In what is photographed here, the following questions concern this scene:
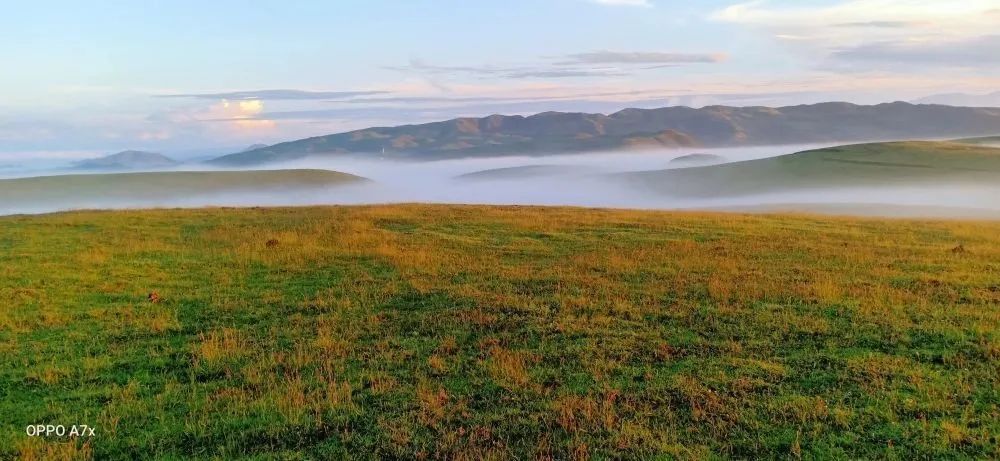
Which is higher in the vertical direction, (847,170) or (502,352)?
(847,170)

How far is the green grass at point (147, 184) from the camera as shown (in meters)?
116

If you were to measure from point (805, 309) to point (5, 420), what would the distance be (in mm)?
16293

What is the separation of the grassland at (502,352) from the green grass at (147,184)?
106093 mm

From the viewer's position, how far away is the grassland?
9094 millimetres

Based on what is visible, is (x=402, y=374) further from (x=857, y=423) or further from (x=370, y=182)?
(x=370, y=182)

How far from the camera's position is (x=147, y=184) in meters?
124

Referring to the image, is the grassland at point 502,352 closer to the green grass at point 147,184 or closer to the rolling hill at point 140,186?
the rolling hill at point 140,186

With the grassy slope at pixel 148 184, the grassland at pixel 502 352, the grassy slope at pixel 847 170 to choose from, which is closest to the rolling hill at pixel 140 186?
the grassy slope at pixel 148 184

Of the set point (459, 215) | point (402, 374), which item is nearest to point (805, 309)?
point (402, 374)

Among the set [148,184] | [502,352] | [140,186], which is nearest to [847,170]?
[502,352]

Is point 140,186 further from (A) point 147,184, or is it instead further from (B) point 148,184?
(B) point 148,184

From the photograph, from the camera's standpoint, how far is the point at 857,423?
938 centimetres

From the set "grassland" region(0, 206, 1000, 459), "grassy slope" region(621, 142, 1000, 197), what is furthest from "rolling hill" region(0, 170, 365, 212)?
"grassland" region(0, 206, 1000, 459)

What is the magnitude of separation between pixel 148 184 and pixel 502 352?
430ft
